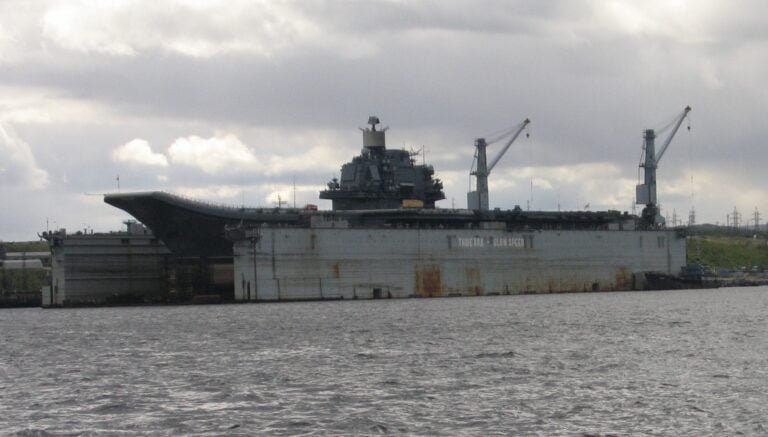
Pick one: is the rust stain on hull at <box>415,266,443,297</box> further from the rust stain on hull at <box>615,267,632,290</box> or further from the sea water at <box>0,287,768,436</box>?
the sea water at <box>0,287,768,436</box>

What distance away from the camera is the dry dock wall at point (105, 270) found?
88062 millimetres

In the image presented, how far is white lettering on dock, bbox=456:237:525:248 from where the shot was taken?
94044 mm

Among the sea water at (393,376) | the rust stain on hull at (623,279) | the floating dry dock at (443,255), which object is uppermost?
→ the floating dry dock at (443,255)

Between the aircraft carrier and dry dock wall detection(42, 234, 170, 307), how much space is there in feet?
18.1

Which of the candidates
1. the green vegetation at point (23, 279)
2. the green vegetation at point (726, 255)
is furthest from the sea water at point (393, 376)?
the green vegetation at point (726, 255)

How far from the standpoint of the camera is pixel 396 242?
90000 millimetres

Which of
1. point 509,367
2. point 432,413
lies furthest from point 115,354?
point 432,413

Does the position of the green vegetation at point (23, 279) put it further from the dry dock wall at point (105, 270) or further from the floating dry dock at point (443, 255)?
the floating dry dock at point (443, 255)

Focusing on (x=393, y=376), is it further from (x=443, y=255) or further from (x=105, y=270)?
(x=105, y=270)

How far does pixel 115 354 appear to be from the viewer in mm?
46000

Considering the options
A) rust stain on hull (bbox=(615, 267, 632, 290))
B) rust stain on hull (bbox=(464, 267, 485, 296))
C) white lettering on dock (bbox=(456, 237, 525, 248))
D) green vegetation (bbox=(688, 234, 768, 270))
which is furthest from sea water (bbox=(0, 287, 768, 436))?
A: green vegetation (bbox=(688, 234, 768, 270))

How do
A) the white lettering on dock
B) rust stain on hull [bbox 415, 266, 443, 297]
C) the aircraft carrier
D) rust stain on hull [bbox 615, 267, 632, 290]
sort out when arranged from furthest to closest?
1. rust stain on hull [bbox 615, 267, 632, 290]
2. the white lettering on dock
3. rust stain on hull [bbox 415, 266, 443, 297]
4. the aircraft carrier

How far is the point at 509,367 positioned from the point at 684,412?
975 centimetres

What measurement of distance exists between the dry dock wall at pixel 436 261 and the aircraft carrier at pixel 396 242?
0.08m
